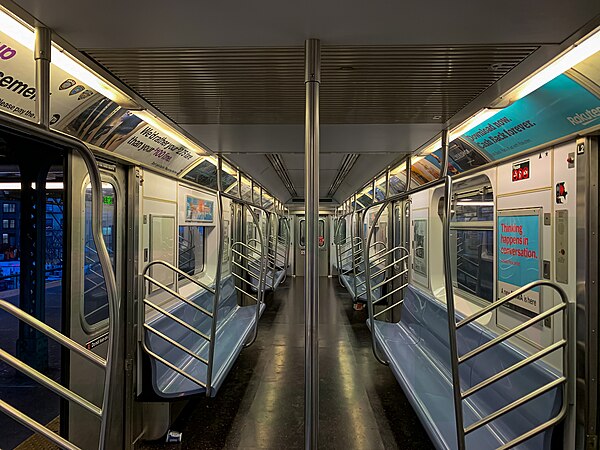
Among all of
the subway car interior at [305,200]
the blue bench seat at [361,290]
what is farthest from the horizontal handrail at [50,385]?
the blue bench seat at [361,290]

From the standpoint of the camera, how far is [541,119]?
229 cm

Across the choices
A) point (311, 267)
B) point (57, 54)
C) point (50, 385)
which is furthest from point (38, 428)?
point (57, 54)

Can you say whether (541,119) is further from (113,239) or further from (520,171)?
(113,239)

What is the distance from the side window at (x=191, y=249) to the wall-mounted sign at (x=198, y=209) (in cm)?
20

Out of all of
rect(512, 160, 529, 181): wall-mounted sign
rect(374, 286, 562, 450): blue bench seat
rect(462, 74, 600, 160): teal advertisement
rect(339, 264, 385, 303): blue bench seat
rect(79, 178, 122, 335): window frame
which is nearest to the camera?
rect(462, 74, 600, 160): teal advertisement

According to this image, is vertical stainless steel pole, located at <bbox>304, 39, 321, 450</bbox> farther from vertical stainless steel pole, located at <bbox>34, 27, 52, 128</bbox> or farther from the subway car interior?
vertical stainless steel pole, located at <bbox>34, 27, 52, 128</bbox>

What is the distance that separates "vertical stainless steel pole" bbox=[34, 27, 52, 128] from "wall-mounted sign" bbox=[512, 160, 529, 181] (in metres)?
2.87

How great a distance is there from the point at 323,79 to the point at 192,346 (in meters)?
3.29

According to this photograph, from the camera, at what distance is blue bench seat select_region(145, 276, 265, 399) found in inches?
116

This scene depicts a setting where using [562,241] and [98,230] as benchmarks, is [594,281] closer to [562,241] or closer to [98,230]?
[562,241]

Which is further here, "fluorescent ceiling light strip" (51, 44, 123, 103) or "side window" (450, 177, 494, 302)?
"side window" (450, 177, 494, 302)

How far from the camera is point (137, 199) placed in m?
3.07

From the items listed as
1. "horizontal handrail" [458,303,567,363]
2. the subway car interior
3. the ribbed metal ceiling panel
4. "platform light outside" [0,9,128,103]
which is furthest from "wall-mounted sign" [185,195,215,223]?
"horizontal handrail" [458,303,567,363]

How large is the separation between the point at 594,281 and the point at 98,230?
8.35 ft
